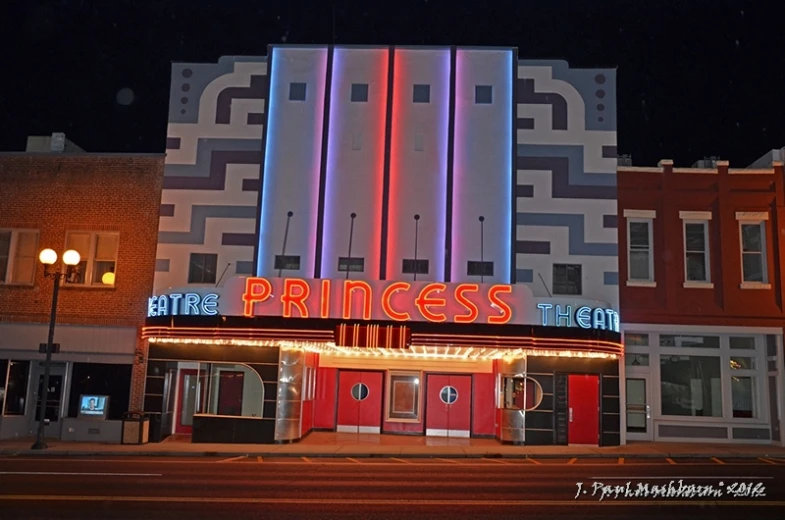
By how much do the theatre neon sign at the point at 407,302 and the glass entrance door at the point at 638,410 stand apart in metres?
6.97

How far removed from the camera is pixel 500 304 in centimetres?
2275

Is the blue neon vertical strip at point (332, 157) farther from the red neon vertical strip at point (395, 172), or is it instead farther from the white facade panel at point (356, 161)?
the red neon vertical strip at point (395, 172)

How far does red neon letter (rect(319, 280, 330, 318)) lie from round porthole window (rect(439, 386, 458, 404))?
793cm

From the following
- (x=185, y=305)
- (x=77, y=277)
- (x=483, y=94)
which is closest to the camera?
(x=185, y=305)

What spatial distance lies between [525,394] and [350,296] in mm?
7030

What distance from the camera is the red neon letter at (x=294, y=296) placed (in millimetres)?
22922

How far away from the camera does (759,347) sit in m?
27.2

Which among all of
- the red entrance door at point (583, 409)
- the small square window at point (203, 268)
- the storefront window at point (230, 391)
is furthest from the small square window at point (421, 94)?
the storefront window at point (230, 391)

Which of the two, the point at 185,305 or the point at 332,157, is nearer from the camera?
the point at 185,305

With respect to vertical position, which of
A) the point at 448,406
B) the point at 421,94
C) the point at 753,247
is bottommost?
the point at 448,406

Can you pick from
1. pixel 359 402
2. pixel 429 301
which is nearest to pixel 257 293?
pixel 429 301

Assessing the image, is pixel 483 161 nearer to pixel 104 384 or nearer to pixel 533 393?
pixel 533 393

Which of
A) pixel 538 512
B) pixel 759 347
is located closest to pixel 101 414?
pixel 538 512

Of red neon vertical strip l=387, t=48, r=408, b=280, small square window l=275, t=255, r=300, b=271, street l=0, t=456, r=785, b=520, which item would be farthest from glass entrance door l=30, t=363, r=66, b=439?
red neon vertical strip l=387, t=48, r=408, b=280
